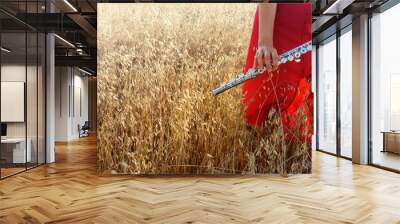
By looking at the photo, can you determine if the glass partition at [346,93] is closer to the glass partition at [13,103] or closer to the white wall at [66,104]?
the glass partition at [13,103]

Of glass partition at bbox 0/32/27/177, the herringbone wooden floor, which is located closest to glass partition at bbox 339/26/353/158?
the herringbone wooden floor

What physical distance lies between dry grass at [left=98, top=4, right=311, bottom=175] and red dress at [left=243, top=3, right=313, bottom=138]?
17 centimetres

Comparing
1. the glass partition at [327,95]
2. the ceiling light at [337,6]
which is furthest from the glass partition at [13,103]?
the glass partition at [327,95]

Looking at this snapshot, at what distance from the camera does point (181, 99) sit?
20.7 feet

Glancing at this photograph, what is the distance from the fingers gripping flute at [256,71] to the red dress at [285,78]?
6cm

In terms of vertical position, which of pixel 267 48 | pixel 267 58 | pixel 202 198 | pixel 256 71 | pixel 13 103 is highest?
pixel 267 48

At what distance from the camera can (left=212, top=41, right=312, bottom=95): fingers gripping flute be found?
6.33 meters

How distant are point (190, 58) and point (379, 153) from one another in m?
4.23

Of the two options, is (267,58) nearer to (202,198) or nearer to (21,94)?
(202,198)

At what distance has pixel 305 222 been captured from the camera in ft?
11.9

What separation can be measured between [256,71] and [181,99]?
1.32m

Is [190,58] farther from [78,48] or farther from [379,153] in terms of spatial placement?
[78,48]

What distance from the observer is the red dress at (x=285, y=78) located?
632cm

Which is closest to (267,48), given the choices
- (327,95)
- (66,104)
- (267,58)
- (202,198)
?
(267,58)
